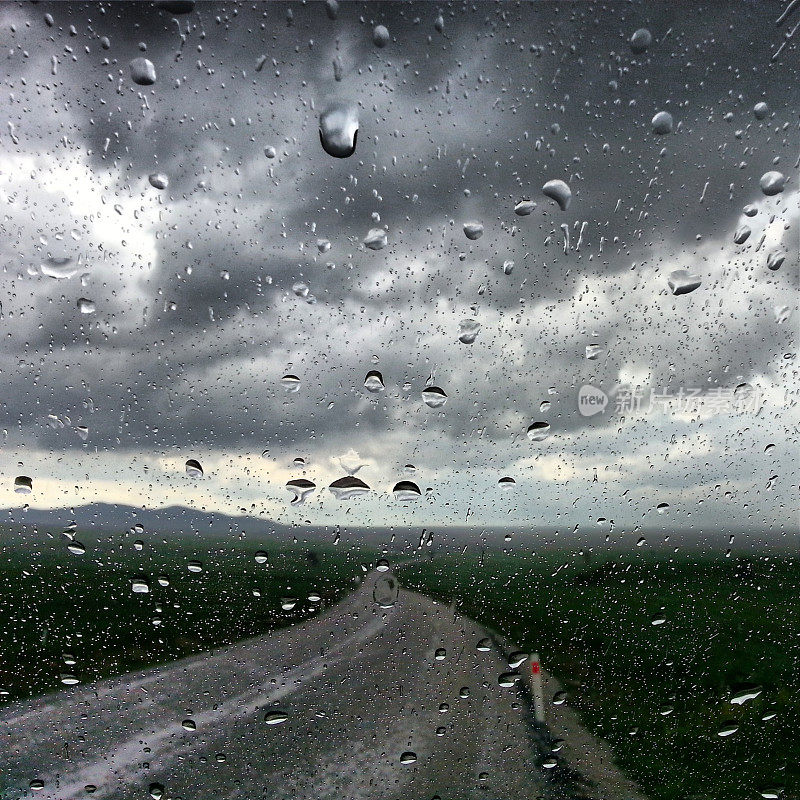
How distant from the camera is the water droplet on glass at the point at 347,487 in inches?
58.9

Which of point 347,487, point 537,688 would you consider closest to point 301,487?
point 347,487

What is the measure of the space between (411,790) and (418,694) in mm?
354

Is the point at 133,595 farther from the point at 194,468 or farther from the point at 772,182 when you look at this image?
the point at 772,182

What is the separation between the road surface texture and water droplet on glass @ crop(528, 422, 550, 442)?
0.56 meters

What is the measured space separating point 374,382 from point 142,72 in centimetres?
100

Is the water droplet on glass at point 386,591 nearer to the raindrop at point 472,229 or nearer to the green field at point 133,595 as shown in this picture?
the green field at point 133,595

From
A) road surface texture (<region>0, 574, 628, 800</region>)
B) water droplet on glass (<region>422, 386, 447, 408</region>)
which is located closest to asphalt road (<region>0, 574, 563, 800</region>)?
road surface texture (<region>0, 574, 628, 800</region>)

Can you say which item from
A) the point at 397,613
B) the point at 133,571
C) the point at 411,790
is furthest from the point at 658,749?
the point at 133,571

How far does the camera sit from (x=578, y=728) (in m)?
1.80

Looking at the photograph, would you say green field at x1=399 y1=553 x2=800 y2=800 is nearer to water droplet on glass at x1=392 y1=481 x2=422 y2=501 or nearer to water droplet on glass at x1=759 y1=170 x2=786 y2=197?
water droplet on glass at x1=392 y1=481 x2=422 y2=501

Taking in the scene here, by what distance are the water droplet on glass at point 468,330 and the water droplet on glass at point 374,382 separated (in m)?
0.24

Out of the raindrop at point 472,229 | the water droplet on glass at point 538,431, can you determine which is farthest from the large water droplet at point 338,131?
the water droplet on glass at point 538,431

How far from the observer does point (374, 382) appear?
152 cm

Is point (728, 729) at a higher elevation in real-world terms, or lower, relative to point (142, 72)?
lower
